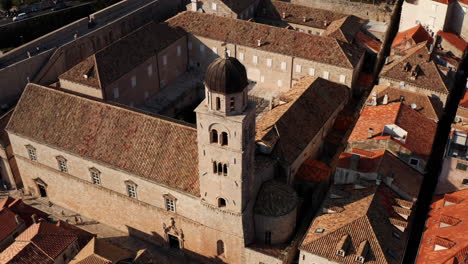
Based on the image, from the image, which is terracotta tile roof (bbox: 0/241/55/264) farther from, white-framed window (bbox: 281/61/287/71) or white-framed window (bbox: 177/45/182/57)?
white-framed window (bbox: 281/61/287/71)

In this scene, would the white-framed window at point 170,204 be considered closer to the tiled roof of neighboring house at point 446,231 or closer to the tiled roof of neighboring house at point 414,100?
the tiled roof of neighboring house at point 446,231

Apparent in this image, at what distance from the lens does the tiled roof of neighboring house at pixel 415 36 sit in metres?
81.4

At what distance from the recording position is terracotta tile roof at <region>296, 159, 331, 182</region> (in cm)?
5941

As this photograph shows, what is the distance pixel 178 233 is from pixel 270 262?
34.5ft

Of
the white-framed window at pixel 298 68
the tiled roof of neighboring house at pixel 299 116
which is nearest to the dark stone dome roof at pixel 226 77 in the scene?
the tiled roof of neighboring house at pixel 299 116

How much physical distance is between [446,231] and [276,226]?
1623cm

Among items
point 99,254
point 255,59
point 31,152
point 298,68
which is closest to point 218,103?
point 99,254

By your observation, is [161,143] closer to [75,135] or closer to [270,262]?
[75,135]

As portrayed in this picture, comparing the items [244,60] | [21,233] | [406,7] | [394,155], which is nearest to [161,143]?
[21,233]

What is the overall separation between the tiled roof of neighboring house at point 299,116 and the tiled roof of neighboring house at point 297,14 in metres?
22.3

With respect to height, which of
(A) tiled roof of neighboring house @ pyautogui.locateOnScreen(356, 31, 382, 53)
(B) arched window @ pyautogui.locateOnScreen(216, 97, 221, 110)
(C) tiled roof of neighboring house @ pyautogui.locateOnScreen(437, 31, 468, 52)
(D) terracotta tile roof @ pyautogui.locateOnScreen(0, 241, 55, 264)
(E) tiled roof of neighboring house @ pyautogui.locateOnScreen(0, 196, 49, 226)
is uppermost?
(B) arched window @ pyautogui.locateOnScreen(216, 97, 221, 110)

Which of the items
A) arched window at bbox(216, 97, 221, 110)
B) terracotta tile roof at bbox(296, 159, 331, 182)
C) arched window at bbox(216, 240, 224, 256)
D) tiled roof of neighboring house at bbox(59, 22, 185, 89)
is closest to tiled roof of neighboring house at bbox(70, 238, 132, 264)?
arched window at bbox(216, 240, 224, 256)

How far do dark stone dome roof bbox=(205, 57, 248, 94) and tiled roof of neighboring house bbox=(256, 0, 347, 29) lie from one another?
164ft

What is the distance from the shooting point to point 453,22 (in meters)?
85.6
